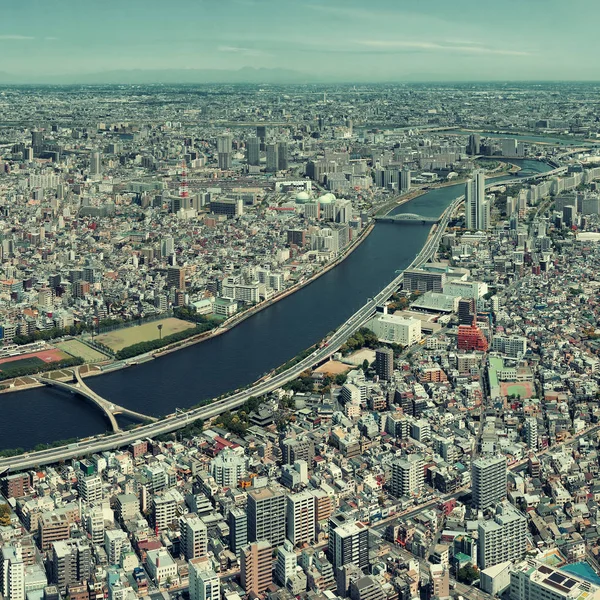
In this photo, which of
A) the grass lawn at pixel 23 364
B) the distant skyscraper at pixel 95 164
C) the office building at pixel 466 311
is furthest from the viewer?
the distant skyscraper at pixel 95 164

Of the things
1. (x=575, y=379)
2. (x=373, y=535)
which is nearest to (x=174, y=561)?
(x=373, y=535)

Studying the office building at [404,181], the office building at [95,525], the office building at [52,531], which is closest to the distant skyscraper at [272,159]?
the office building at [404,181]

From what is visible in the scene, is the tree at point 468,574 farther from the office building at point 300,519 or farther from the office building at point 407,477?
the office building at point 407,477

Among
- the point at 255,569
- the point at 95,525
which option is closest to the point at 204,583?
the point at 255,569

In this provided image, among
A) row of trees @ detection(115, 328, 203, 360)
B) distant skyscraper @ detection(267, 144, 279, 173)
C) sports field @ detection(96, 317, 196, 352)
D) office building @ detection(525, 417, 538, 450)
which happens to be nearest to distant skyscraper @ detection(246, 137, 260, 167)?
distant skyscraper @ detection(267, 144, 279, 173)

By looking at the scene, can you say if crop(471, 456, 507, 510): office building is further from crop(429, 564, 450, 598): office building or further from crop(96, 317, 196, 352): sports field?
crop(96, 317, 196, 352): sports field

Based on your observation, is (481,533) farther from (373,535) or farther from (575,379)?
(575,379)

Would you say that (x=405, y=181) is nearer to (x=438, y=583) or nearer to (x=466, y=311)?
(x=466, y=311)
